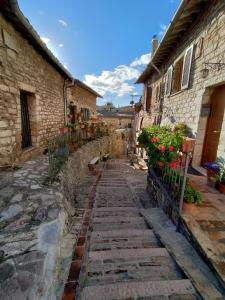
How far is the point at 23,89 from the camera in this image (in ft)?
14.2

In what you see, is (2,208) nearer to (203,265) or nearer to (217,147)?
(203,265)

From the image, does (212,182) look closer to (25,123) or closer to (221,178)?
(221,178)

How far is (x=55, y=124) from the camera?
6.98m

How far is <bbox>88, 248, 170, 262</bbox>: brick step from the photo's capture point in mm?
1863

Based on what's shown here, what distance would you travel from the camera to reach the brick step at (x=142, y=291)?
1375mm

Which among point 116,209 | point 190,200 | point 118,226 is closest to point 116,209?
point 116,209

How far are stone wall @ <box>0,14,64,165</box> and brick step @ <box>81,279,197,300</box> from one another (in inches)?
134

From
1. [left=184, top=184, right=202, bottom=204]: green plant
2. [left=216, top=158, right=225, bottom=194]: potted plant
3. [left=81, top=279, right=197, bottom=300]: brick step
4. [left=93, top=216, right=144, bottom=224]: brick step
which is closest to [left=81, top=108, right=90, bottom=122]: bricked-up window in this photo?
[left=93, top=216, right=144, bottom=224]: brick step

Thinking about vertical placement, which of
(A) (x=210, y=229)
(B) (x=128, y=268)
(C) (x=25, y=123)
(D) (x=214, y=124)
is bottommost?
(B) (x=128, y=268)

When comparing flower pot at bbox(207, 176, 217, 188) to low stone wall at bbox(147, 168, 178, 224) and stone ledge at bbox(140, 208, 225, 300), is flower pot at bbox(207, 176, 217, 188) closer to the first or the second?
low stone wall at bbox(147, 168, 178, 224)

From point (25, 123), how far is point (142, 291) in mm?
5212

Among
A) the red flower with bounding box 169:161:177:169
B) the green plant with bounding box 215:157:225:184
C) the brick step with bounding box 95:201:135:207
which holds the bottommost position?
the brick step with bounding box 95:201:135:207

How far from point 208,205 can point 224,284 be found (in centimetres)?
139

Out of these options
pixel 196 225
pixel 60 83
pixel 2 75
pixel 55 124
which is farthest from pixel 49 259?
pixel 60 83
